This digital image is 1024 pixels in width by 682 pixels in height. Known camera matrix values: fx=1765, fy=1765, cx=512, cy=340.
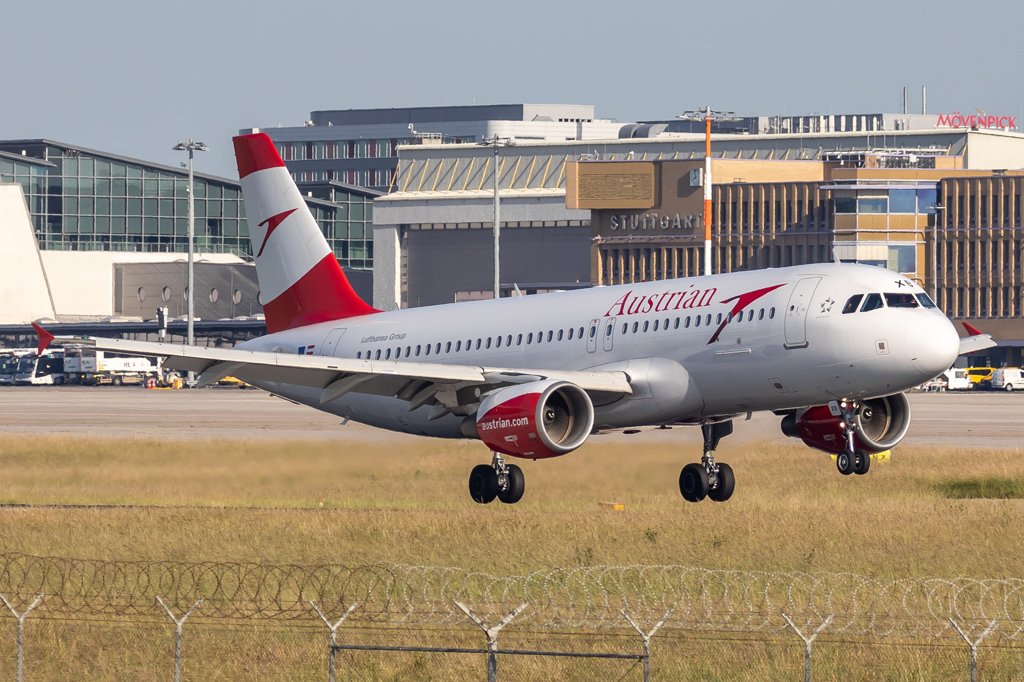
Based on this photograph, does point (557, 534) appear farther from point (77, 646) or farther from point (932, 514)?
point (77, 646)

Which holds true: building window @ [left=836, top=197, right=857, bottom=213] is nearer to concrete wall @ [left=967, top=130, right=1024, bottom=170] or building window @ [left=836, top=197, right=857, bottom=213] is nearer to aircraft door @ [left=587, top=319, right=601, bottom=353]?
concrete wall @ [left=967, top=130, right=1024, bottom=170]

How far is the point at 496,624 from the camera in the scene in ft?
91.8

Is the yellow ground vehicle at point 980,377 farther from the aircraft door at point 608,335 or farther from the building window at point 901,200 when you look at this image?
the aircraft door at point 608,335

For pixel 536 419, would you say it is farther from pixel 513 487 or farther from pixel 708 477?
pixel 708 477

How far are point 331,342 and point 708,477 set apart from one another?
42.7 feet

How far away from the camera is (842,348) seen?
40156 mm

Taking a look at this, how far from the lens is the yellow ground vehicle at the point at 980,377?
5797 inches

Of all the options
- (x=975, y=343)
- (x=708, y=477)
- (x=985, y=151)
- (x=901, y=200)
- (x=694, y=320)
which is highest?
(x=985, y=151)

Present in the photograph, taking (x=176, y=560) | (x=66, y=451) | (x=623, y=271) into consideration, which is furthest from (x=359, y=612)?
(x=623, y=271)

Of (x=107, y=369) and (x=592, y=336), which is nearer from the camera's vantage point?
(x=592, y=336)

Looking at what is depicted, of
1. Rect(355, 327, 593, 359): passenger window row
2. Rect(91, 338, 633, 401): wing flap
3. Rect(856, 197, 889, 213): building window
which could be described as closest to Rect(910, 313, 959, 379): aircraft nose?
Rect(91, 338, 633, 401): wing flap

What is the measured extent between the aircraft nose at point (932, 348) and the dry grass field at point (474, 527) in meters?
3.79

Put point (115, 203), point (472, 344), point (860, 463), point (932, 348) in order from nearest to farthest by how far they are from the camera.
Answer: point (932, 348)
point (860, 463)
point (472, 344)
point (115, 203)

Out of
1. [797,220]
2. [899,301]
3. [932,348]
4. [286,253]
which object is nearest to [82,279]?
[797,220]
